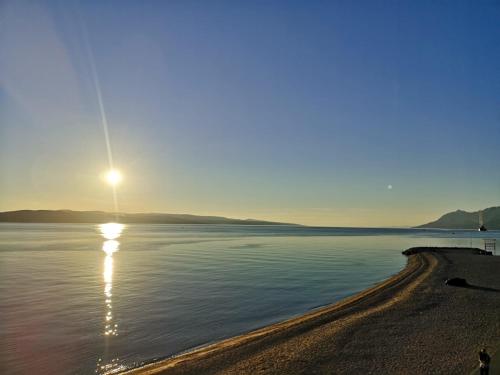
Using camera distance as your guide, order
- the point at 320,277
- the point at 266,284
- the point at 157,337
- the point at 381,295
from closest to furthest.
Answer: the point at 157,337
the point at 381,295
the point at 266,284
the point at 320,277

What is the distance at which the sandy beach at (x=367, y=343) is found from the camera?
38.5 feet

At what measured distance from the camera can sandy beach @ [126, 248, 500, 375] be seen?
11.7 metres

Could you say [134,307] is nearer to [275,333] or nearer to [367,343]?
[275,333]

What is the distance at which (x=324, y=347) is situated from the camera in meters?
13.6

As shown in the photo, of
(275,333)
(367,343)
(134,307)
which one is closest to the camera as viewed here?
(367,343)

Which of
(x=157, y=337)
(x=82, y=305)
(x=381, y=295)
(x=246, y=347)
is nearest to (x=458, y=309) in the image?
(x=381, y=295)

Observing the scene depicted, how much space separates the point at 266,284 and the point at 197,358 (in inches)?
677

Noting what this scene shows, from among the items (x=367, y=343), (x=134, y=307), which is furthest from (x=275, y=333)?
(x=134, y=307)

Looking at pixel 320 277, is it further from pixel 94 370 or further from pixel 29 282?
pixel 29 282

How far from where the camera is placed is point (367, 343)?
13883 mm

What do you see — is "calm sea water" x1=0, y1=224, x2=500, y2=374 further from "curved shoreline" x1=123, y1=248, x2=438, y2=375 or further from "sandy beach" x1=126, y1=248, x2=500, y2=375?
"sandy beach" x1=126, y1=248, x2=500, y2=375

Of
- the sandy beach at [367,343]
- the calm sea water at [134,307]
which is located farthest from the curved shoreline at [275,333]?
the calm sea water at [134,307]

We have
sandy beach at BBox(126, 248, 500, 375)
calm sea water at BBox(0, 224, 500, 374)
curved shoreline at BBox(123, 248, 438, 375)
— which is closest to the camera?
sandy beach at BBox(126, 248, 500, 375)

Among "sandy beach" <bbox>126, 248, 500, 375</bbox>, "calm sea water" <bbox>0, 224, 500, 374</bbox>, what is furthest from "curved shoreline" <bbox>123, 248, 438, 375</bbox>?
"calm sea water" <bbox>0, 224, 500, 374</bbox>
